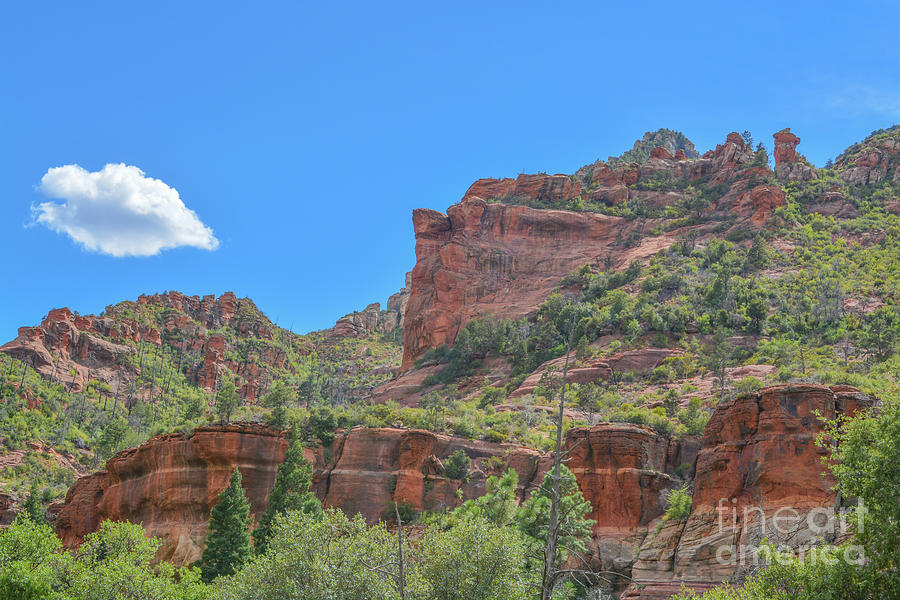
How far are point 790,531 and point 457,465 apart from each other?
22.9m

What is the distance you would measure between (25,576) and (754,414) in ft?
97.9

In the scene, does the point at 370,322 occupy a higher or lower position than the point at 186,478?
higher

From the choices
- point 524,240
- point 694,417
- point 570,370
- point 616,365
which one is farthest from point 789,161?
point 694,417

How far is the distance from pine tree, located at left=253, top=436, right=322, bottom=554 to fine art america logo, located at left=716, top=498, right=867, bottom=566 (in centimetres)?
2004

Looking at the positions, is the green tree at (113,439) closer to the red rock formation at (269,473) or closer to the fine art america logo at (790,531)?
the red rock formation at (269,473)

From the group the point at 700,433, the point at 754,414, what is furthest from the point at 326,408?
the point at 754,414

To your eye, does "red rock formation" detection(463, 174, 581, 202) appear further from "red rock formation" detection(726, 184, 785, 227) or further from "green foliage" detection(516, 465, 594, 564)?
"green foliage" detection(516, 465, 594, 564)

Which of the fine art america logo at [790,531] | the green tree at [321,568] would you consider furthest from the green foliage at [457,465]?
the green tree at [321,568]

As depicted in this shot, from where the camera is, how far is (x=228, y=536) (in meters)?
39.4

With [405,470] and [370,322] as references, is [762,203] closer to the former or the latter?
[405,470]

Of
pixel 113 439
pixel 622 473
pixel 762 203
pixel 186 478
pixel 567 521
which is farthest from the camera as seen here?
pixel 762 203

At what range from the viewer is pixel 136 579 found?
27234 millimetres

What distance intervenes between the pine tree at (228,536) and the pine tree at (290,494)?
0.79 m

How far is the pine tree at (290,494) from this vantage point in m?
39.4
